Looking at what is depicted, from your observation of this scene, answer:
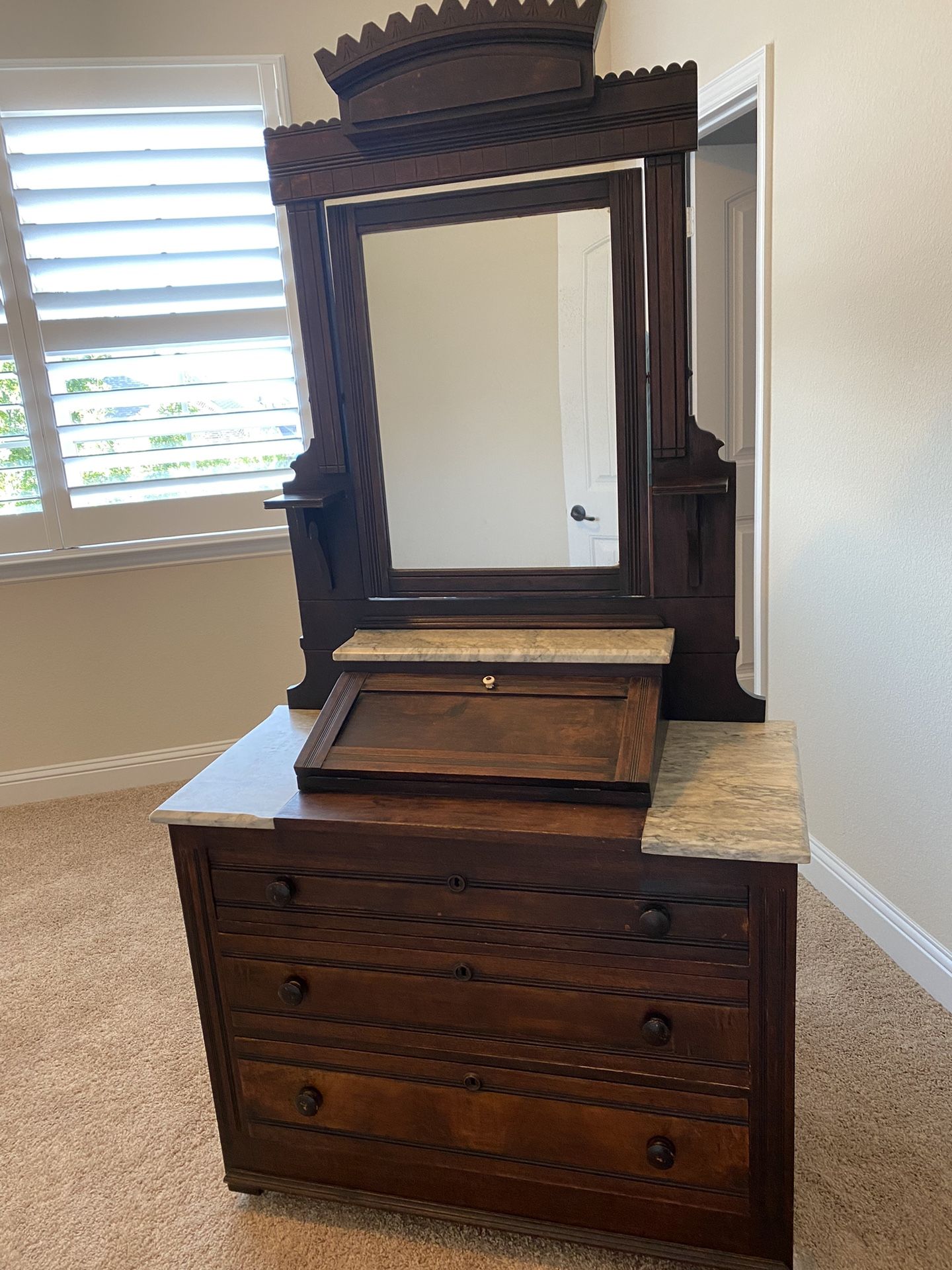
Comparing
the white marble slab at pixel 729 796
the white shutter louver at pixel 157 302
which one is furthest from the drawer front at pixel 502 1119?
the white shutter louver at pixel 157 302

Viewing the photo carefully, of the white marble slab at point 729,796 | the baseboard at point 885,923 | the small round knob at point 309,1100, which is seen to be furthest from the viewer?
the baseboard at point 885,923

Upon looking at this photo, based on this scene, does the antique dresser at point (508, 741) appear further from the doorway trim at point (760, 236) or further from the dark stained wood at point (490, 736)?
the doorway trim at point (760, 236)

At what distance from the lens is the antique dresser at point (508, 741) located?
129cm

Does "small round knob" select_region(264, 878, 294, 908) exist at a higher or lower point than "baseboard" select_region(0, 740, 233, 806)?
higher

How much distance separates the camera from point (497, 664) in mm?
1479

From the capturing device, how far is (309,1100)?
1.50 metres

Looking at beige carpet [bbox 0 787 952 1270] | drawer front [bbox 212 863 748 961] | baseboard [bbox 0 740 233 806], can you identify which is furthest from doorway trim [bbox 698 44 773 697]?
baseboard [bbox 0 740 233 806]

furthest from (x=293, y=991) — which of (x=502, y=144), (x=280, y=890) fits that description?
(x=502, y=144)

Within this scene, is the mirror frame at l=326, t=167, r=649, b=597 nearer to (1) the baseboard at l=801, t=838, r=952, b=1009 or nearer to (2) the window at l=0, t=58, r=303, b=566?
(1) the baseboard at l=801, t=838, r=952, b=1009

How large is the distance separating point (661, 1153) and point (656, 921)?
37 centimetres

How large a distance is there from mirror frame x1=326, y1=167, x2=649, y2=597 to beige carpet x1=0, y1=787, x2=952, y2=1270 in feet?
3.52

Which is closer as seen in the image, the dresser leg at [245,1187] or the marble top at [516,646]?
the marble top at [516,646]

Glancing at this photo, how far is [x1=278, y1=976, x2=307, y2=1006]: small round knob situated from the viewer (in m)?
1.45

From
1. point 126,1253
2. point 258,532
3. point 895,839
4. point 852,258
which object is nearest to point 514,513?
point 852,258
